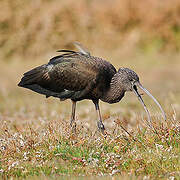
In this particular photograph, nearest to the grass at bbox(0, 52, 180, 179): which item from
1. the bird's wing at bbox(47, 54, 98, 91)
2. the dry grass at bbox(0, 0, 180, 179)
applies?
the dry grass at bbox(0, 0, 180, 179)

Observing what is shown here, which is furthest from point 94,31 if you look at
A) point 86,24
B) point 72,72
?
point 72,72

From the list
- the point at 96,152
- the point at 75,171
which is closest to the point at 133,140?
the point at 96,152

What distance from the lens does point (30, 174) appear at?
17.0ft

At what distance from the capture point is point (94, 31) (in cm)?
2553

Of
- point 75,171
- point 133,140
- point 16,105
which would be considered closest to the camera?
point 75,171

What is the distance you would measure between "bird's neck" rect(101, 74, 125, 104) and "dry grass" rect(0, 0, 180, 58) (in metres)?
16.8

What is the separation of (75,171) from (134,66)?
16.6 m

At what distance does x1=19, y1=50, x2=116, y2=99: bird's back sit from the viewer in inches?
284

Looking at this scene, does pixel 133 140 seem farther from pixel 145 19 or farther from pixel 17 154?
pixel 145 19

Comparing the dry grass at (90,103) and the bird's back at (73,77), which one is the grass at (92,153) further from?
the bird's back at (73,77)

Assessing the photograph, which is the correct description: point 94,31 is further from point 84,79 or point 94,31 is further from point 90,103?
point 84,79

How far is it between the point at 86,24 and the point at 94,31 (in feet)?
2.22

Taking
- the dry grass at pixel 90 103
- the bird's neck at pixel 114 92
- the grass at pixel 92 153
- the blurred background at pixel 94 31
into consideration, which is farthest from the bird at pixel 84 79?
the blurred background at pixel 94 31

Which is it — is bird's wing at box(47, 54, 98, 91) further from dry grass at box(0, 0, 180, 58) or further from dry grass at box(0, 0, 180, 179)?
dry grass at box(0, 0, 180, 58)
